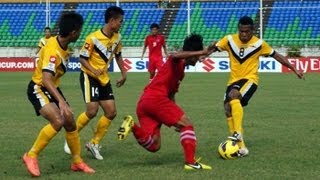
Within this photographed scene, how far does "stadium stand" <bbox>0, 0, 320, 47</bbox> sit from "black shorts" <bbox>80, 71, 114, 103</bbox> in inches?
1318

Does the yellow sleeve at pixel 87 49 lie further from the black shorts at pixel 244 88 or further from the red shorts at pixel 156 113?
the black shorts at pixel 244 88

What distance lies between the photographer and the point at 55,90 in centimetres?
905

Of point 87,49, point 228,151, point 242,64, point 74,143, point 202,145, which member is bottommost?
point 202,145

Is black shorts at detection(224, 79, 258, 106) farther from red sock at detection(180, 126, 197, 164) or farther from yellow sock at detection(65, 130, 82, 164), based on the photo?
yellow sock at detection(65, 130, 82, 164)

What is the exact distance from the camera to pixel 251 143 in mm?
12281

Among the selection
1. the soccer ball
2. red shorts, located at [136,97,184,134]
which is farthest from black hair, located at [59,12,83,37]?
the soccer ball

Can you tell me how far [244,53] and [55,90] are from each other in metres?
3.60

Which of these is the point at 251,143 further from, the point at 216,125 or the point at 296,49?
the point at 296,49

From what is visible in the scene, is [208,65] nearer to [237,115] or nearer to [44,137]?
[237,115]

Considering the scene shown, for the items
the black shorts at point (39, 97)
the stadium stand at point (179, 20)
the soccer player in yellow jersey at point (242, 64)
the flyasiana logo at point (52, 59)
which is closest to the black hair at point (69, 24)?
A: the flyasiana logo at point (52, 59)

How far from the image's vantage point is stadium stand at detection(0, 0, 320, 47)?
46031 millimetres

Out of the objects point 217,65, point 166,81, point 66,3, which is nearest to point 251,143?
point 166,81

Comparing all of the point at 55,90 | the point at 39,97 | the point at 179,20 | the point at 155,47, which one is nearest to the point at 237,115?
the point at 39,97

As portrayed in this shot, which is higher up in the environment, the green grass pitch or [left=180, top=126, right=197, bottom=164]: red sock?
[left=180, top=126, right=197, bottom=164]: red sock
